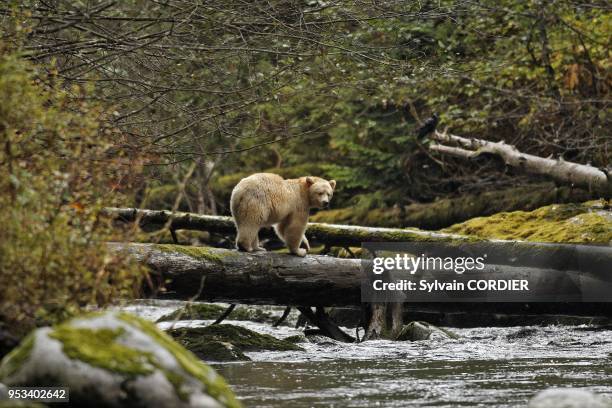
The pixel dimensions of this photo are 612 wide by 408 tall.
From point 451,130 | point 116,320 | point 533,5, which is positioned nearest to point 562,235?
point 533,5

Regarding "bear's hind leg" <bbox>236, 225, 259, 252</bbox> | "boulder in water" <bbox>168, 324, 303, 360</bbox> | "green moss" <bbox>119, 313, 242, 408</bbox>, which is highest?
"bear's hind leg" <bbox>236, 225, 259, 252</bbox>

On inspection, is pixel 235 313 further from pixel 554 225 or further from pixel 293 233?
pixel 554 225

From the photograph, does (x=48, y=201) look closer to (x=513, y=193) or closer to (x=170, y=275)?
(x=170, y=275)

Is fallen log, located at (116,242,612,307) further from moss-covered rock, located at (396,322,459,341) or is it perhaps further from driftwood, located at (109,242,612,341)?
moss-covered rock, located at (396,322,459,341)

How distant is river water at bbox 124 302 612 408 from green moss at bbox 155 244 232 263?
1240 mm

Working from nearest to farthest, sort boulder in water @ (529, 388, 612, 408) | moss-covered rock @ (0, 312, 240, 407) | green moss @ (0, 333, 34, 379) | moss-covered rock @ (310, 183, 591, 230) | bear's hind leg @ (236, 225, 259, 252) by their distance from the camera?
moss-covered rock @ (0, 312, 240, 407), green moss @ (0, 333, 34, 379), boulder in water @ (529, 388, 612, 408), bear's hind leg @ (236, 225, 259, 252), moss-covered rock @ (310, 183, 591, 230)

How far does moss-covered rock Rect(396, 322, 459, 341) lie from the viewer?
12.7m

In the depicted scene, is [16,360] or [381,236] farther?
[381,236]

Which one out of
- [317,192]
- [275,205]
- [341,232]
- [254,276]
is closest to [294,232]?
[275,205]

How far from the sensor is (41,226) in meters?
6.58

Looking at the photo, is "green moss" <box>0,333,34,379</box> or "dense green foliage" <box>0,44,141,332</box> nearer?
"green moss" <box>0,333,34,379</box>

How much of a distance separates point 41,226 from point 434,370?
4.64 meters

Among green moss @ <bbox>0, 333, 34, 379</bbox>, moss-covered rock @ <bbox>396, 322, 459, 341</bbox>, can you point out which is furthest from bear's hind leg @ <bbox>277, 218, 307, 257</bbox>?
green moss @ <bbox>0, 333, 34, 379</bbox>

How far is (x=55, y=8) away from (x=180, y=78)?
2021mm
